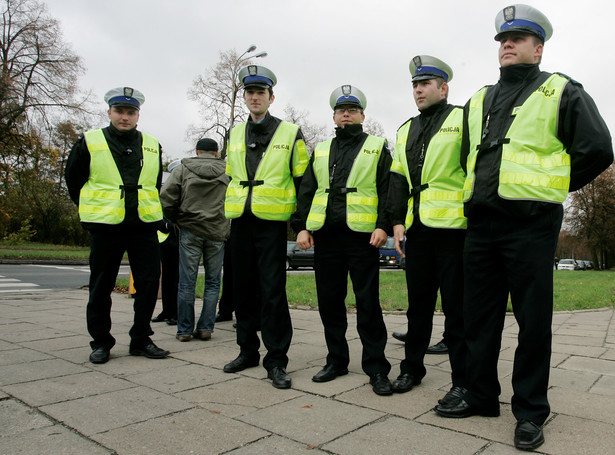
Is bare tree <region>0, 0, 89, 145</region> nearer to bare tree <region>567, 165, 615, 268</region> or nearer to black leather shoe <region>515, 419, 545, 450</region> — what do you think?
black leather shoe <region>515, 419, 545, 450</region>

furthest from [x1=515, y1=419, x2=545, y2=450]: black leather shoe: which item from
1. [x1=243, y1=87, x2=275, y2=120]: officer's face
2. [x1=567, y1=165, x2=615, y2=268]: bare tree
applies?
[x1=567, y1=165, x2=615, y2=268]: bare tree

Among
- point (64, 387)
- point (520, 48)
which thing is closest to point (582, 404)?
point (520, 48)

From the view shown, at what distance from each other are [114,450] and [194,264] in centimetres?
326

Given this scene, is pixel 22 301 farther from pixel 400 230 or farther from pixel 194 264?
pixel 400 230

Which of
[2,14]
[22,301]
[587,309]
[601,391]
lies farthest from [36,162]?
[601,391]

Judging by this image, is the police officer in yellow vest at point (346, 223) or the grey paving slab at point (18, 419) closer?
the grey paving slab at point (18, 419)

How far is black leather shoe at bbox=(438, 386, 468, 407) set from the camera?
3.01m

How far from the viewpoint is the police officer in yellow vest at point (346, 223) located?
3.73m

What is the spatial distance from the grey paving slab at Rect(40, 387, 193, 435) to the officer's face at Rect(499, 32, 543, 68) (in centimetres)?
284

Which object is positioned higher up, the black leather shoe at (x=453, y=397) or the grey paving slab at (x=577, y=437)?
the black leather shoe at (x=453, y=397)

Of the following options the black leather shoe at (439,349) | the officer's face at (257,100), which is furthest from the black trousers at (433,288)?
the officer's face at (257,100)

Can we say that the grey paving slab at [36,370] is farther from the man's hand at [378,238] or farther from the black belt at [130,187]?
the man's hand at [378,238]

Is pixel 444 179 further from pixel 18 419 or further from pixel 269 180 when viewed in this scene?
pixel 18 419

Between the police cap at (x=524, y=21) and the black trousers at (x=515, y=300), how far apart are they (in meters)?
1.03
